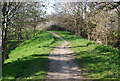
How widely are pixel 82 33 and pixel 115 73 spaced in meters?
30.6

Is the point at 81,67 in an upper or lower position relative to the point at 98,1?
lower

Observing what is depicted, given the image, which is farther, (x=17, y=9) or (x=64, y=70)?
(x=17, y=9)

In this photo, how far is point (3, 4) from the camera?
10727mm

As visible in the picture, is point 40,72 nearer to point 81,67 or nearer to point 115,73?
point 81,67

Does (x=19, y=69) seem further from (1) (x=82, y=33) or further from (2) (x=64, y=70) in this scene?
(1) (x=82, y=33)

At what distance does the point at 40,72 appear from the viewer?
324 inches

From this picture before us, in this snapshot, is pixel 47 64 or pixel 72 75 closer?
pixel 72 75

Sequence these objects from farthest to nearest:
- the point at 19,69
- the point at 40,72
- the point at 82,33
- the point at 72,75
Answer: the point at 82,33
the point at 19,69
the point at 40,72
the point at 72,75

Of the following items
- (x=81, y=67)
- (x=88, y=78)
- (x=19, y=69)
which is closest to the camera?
(x=88, y=78)

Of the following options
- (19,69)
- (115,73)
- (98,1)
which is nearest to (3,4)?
(19,69)

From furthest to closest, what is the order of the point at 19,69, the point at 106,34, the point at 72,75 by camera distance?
the point at 106,34, the point at 19,69, the point at 72,75

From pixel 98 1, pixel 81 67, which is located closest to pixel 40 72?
pixel 81 67

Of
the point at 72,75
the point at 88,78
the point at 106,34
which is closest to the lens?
the point at 88,78

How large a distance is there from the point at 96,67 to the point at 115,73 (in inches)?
52.0
